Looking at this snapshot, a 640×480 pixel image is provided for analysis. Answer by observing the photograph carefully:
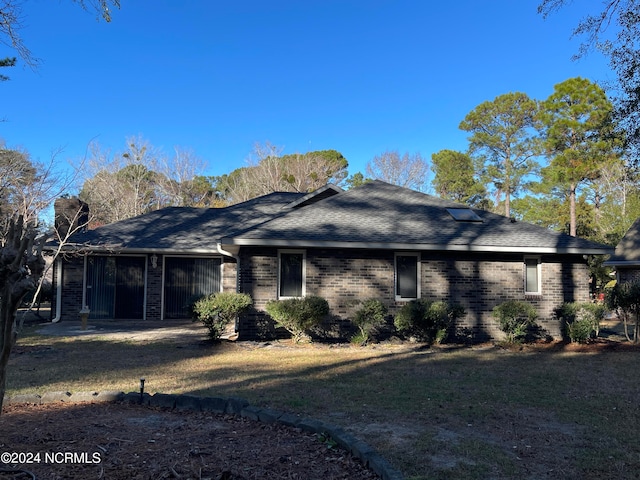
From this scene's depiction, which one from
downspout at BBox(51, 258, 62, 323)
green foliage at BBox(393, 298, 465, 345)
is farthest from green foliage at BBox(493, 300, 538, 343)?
downspout at BBox(51, 258, 62, 323)

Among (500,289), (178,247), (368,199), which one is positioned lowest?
(500,289)

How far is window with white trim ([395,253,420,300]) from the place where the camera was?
38.5 feet

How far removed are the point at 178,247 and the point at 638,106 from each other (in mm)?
12584

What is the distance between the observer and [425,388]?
6613mm

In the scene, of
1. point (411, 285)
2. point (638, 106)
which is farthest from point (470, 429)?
point (411, 285)

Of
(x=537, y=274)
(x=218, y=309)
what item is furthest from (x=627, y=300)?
(x=218, y=309)

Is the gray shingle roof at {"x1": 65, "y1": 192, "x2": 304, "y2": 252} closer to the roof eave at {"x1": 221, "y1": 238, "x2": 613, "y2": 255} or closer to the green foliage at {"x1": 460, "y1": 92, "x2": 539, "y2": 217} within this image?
the roof eave at {"x1": 221, "y1": 238, "x2": 613, "y2": 255}

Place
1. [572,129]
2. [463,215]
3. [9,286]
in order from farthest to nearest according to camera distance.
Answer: [572,129] → [463,215] → [9,286]

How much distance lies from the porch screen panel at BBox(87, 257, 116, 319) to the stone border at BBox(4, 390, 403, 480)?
10451 millimetres

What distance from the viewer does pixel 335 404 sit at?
563 cm

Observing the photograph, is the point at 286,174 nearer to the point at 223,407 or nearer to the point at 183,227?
the point at 183,227

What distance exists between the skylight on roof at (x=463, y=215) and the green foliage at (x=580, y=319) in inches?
126

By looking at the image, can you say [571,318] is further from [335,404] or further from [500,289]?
[335,404]

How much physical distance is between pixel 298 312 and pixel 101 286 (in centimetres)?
814
